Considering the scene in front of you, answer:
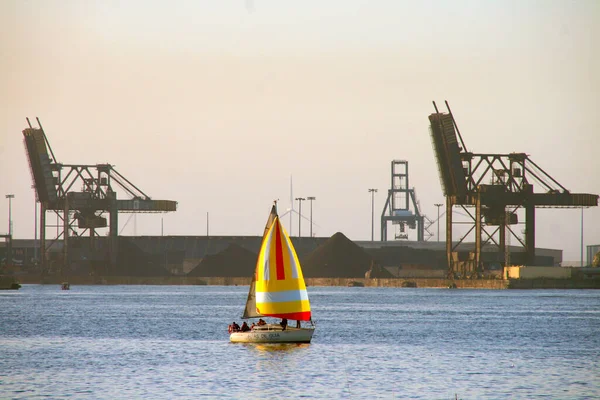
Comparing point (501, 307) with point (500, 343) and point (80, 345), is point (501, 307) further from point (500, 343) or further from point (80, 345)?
point (80, 345)

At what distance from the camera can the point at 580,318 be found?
107 metres

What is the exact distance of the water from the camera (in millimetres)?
48500

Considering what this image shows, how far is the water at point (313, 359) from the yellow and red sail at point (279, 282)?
2.28 meters

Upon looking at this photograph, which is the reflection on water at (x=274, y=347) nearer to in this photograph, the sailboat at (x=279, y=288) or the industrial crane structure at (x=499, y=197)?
the sailboat at (x=279, y=288)

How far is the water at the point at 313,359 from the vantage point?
48500 millimetres

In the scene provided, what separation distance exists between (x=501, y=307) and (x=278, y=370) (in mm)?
79678

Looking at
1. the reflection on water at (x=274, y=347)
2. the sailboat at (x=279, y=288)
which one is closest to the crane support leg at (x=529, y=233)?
the reflection on water at (x=274, y=347)

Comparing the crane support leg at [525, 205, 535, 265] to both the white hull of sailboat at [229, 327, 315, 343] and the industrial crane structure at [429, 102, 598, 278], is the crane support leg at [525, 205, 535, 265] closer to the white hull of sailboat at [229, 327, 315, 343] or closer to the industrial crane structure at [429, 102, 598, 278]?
the industrial crane structure at [429, 102, 598, 278]

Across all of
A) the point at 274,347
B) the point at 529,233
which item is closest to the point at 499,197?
the point at 529,233

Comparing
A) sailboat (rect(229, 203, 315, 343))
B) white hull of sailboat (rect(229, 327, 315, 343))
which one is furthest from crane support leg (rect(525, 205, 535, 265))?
sailboat (rect(229, 203, 315, 343))

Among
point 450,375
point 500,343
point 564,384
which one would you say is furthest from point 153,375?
point 500,343

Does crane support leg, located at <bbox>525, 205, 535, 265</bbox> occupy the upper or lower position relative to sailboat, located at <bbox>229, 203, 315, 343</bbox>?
upper

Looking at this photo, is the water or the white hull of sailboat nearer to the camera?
the water

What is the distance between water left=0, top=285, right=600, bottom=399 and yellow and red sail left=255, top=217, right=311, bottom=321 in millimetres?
2276
